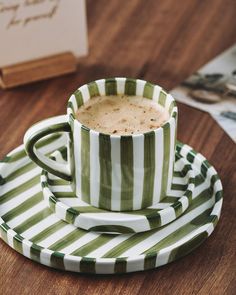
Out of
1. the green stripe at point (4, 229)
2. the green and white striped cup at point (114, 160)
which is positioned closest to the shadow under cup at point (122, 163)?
the green and white striped cup at point (114, 160)

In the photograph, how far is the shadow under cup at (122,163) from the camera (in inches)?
29.5

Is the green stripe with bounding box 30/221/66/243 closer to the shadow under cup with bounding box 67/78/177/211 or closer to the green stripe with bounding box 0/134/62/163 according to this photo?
the shadow under cup with bounding box 67/78/177/211

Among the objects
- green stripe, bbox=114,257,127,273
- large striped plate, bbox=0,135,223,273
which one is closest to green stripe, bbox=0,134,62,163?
large striped plate, bbox=0,135,223,273

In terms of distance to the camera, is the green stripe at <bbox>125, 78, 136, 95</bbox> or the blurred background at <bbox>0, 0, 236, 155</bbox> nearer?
the green stripe at <bbox>125, 78, 136, 95</bbox>

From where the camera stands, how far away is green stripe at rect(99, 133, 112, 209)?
75 cm

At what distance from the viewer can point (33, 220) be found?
806mm

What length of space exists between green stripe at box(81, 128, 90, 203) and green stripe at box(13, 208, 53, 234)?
0.05 metres

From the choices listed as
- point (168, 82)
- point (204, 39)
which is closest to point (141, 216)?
point (168, 82)

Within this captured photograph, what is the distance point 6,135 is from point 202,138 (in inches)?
11.9

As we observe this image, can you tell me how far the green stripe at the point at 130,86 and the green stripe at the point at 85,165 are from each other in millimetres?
123

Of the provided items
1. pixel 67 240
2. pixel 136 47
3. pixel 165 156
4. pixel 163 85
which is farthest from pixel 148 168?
pixel 136 47

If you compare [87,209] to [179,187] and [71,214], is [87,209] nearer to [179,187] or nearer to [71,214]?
[71,214]

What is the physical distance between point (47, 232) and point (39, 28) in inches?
16.9

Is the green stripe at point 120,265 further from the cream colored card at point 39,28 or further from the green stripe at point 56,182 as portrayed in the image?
the cream colored card at point 39,28
